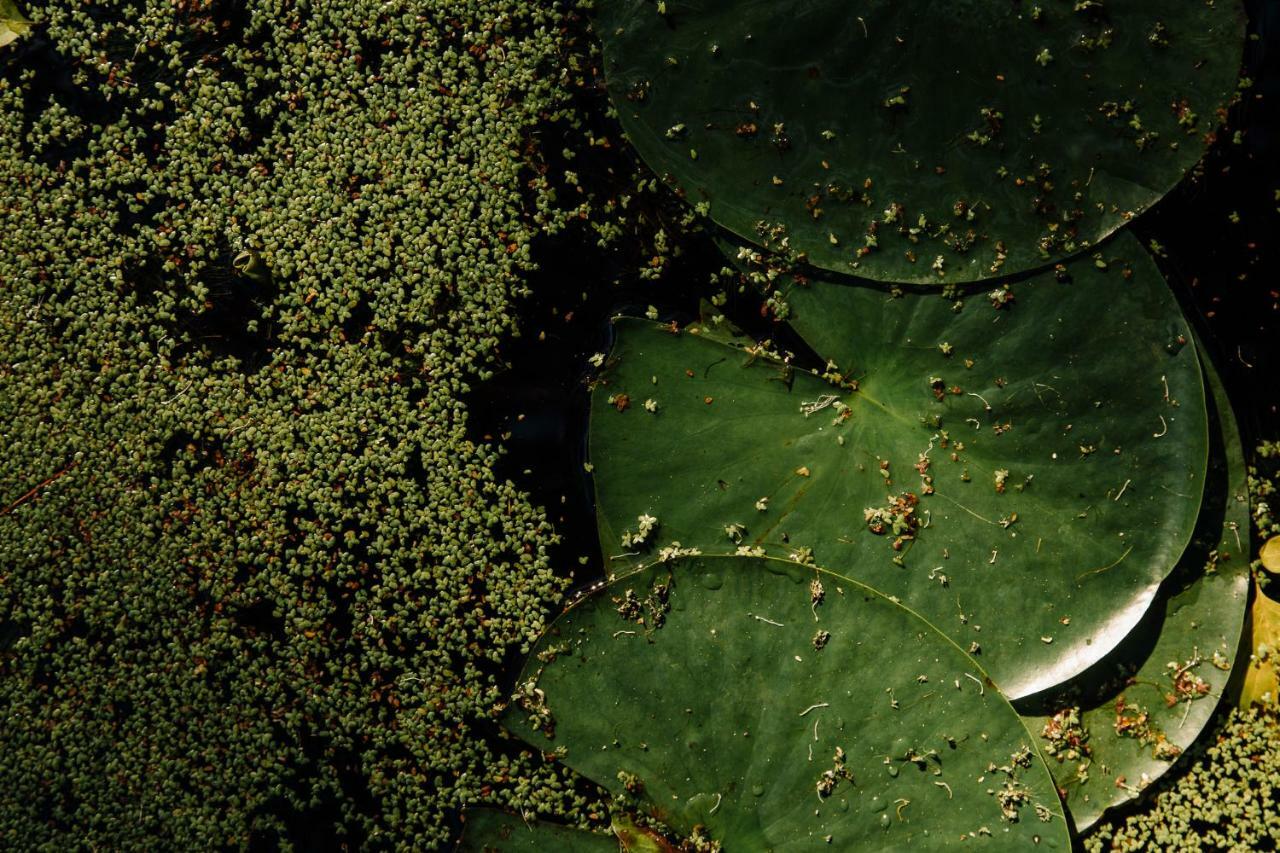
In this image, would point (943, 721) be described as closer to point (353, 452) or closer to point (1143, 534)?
point (1143, 534)

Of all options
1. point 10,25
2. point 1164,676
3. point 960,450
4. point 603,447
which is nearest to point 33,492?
point 10,25

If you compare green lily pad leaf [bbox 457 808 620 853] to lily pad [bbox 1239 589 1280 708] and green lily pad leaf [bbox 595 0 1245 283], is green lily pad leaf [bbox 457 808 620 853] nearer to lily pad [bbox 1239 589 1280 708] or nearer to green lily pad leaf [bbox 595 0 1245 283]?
green lily pad leaf [bbox 595 0 1245 283]

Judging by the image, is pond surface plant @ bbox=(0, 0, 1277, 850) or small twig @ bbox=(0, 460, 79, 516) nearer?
pond surface plant @ bbox=(0, 0, 1277, 850)

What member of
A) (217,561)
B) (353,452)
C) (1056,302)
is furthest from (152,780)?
(1056,302)

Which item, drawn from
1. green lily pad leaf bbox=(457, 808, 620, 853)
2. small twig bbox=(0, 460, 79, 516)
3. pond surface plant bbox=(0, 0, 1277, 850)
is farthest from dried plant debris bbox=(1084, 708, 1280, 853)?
small twig bbox=(0, 460, 79, 516)

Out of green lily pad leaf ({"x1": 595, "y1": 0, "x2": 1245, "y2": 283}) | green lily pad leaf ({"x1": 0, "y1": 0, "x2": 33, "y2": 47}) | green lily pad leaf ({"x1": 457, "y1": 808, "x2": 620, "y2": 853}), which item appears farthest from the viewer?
green lily pad leaf ({"x1": 0, "y1": 0, "x2": 33, "y2": 47})

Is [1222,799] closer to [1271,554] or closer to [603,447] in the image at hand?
[1271,554]
